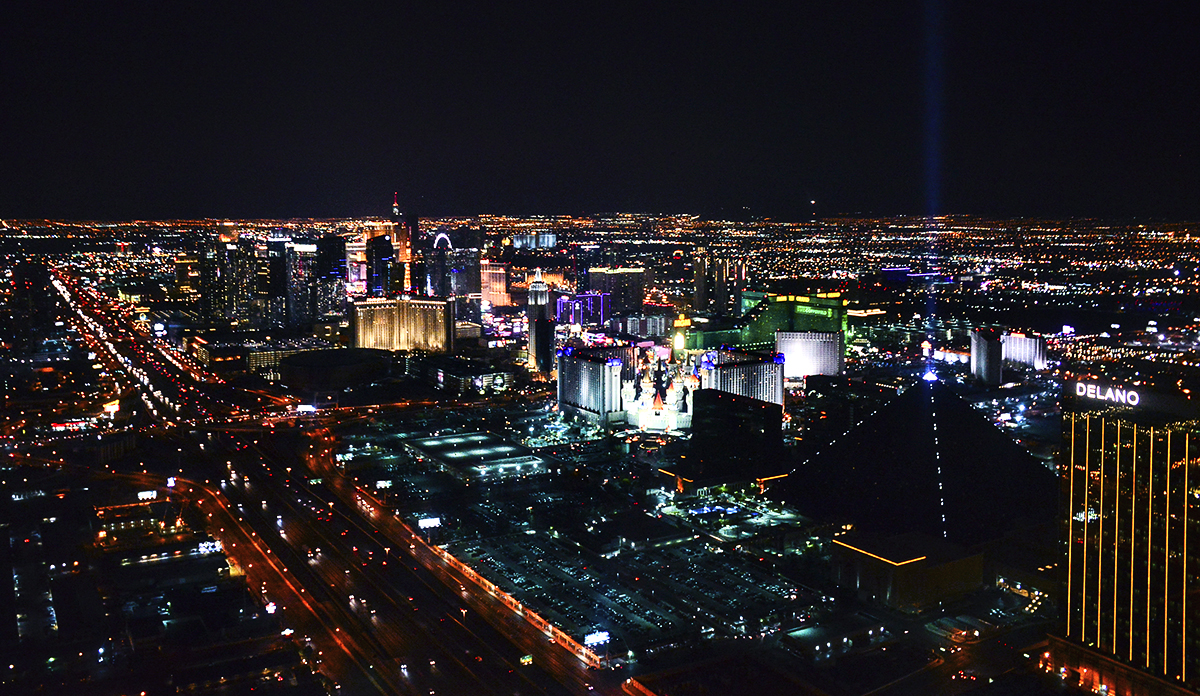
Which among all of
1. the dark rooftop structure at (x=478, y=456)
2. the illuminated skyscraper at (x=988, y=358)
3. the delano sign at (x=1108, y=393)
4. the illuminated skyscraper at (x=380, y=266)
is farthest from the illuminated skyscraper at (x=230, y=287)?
the delano sign at (x=1108, y=393)

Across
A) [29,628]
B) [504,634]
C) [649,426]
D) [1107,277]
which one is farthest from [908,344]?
[29,628]

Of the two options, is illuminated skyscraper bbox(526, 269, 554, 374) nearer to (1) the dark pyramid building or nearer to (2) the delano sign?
(1) the dark pyramid building

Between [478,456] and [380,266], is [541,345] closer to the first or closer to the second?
[478,456]

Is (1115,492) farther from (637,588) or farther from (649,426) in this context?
(649,426)

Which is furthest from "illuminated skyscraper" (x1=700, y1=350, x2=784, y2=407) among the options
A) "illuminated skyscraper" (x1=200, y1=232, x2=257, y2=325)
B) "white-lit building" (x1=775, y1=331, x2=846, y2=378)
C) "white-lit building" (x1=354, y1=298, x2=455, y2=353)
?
"illuminated skyscraper" (x1=200, y1=232, x2=257, y2=325)

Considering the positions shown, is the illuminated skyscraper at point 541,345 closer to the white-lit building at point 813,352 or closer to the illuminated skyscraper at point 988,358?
the white-lit building at point 813,352

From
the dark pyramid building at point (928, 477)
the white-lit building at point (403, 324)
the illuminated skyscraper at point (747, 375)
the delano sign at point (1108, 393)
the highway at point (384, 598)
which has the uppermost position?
the delano sign at point (1108, 393)
